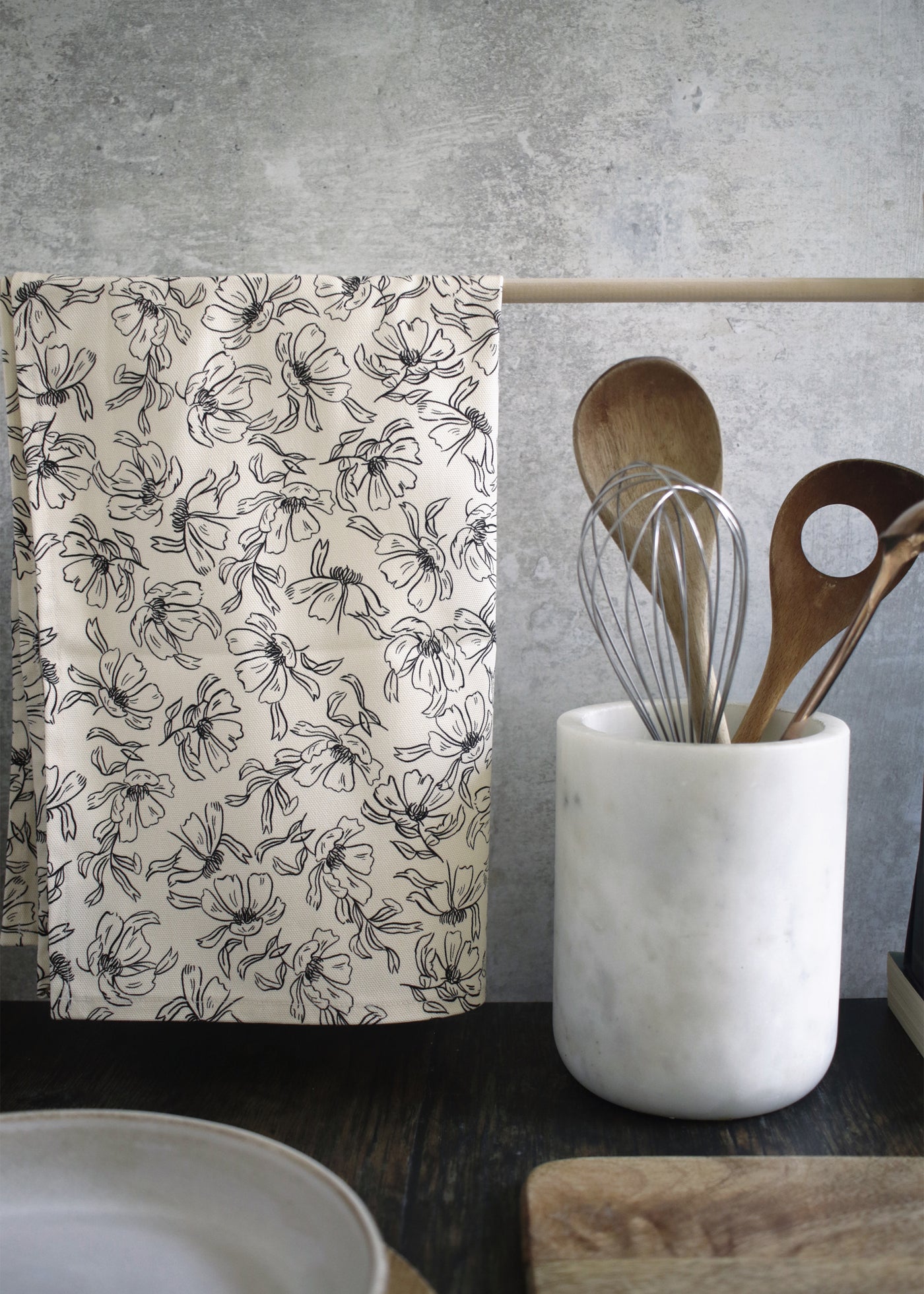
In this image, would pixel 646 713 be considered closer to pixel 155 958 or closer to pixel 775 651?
pixel 775 651

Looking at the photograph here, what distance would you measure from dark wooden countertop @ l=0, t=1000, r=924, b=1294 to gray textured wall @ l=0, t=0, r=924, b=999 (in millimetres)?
399

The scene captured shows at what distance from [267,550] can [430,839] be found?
205 millimetres

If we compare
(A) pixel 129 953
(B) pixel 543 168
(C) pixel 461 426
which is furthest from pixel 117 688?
(B) pixel 543 168

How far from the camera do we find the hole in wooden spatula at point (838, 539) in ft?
2.43

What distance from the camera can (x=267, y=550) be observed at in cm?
58

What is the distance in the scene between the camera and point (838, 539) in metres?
0.74

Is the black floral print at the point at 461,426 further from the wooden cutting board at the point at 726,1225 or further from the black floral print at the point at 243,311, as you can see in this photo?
the wooden cutting board at the point at 726,1225

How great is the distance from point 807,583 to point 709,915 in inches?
9.0

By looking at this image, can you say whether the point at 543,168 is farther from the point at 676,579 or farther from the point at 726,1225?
the point at 726,1225

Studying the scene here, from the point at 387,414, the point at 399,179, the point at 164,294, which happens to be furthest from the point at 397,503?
the point at 399,179

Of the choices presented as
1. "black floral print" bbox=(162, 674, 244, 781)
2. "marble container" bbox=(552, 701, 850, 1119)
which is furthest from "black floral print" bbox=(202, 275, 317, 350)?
"marble container" bbox=(552, 701, 850, 1119)

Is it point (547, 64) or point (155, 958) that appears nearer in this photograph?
point (155, 958)

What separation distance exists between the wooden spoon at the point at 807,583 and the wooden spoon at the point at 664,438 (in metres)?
0.05

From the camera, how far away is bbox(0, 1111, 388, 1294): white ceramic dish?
44cm
